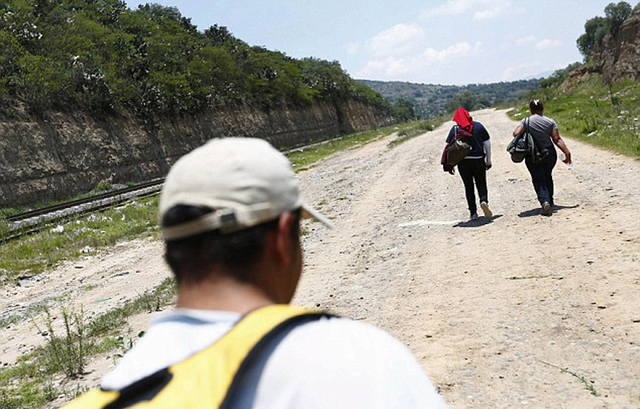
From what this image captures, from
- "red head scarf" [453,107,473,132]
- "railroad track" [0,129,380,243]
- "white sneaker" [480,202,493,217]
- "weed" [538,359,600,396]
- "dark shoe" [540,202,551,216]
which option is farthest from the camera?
"railroad track" [0,129,380,243]

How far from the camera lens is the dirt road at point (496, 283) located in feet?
13.5

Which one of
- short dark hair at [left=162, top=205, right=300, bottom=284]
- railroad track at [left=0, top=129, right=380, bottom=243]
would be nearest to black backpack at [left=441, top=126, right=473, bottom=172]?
short dark hair at [left=162, top=205, right=300, bottom=284]

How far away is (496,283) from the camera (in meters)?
6.29

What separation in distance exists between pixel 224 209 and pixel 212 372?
374 millimetres

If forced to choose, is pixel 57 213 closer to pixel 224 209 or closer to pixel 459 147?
pixel 459 147

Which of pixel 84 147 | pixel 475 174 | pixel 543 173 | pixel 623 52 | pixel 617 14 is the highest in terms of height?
pixel 617 14

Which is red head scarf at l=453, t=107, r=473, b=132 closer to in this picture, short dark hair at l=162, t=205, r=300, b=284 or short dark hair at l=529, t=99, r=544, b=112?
short dark hair at l=529, t=99, r=544, b=112

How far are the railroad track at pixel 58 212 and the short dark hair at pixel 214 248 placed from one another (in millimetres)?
16698

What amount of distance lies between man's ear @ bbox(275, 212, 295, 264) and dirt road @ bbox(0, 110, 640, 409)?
2.95 m

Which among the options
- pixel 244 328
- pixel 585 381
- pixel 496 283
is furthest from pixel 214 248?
pixel 496 283

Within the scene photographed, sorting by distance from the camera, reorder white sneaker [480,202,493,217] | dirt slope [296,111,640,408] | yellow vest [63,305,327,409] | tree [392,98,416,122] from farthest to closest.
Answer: tree [392,98,416,122]
white sneaker [480,202,493,217]
dirt slope [296,111,640,408]
yellow vest [63,305,327,409]

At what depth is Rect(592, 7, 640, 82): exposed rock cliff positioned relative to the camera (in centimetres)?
5244

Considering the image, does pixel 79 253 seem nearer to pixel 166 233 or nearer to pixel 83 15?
pixel 166 233

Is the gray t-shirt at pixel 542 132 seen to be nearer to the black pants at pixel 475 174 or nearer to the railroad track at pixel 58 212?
the black pants at pixel 475 174
